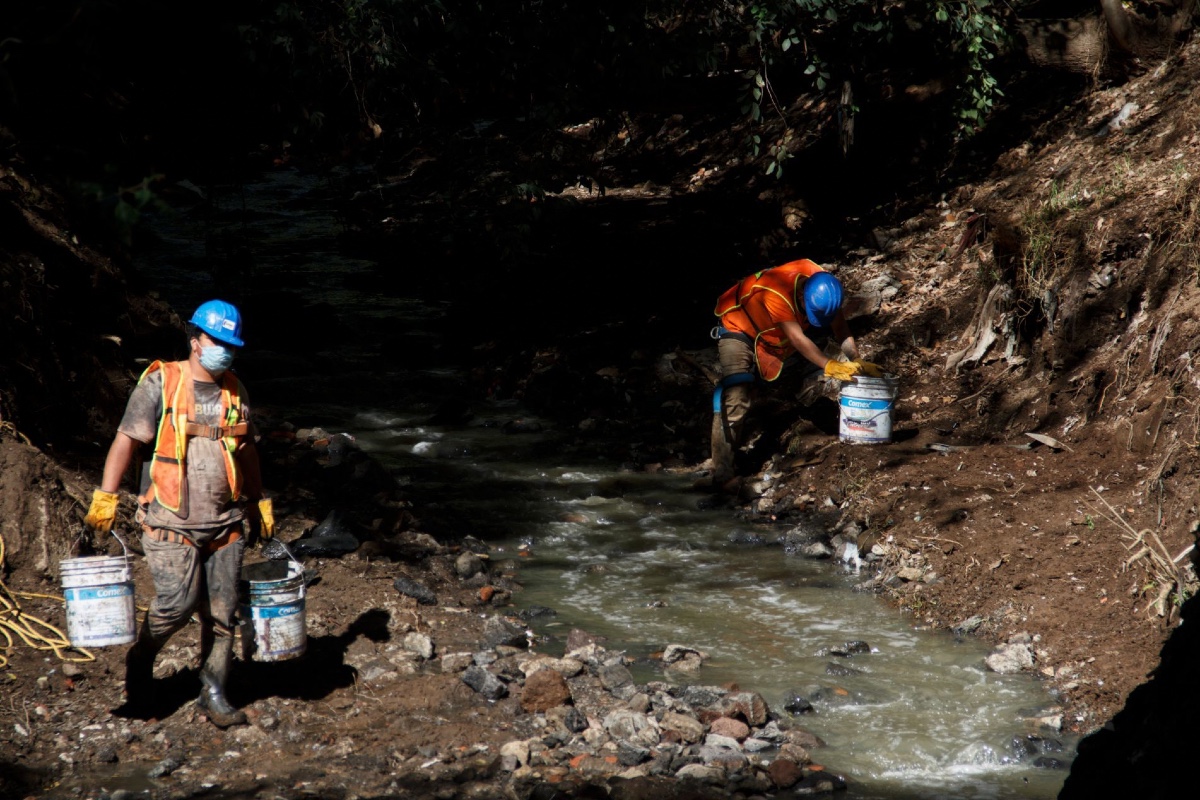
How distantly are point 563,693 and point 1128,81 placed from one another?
27.6 ft

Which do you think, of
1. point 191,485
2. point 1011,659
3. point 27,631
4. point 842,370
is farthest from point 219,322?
point 842,370

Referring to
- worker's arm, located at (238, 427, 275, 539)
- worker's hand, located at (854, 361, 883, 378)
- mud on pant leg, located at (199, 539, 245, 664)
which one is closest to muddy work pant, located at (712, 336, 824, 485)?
worker's hand, located at (854, 361, 883, 378)

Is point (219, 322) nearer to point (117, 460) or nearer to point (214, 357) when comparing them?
point (214, 357)

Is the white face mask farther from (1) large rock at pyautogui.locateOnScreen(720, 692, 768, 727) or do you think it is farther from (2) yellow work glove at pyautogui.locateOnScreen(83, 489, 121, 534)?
(1) large rock at pyautogui.locateOnScreen(720, 692, 768, 727)

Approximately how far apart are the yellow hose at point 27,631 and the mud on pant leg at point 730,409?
453 centimetres

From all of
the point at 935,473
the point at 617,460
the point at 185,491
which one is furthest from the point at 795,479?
the point at 185,491

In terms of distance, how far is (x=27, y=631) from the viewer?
5.29 m

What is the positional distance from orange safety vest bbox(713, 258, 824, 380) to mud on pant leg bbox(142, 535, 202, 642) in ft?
14.1

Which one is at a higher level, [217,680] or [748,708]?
[217,680]

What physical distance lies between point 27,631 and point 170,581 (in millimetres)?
1212

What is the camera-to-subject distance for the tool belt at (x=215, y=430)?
461 centimetres

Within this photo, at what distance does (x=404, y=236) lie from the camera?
17.4 m

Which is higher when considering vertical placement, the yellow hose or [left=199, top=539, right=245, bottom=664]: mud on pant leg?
[left=199, top=539, right=245, bottom=664]: mud on pant leg

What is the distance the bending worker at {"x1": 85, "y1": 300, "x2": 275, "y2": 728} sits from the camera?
4.55 m
